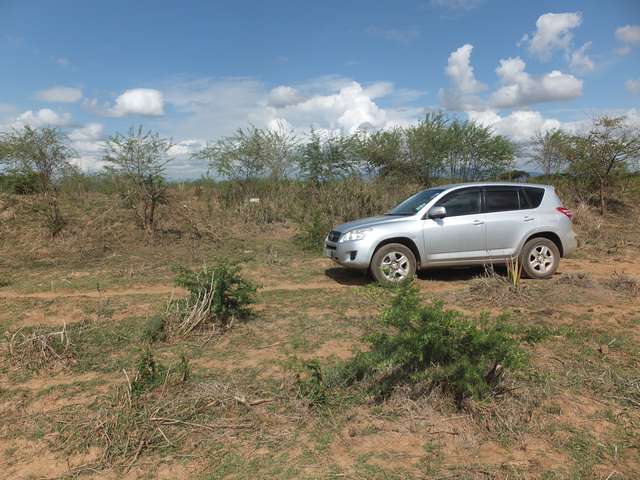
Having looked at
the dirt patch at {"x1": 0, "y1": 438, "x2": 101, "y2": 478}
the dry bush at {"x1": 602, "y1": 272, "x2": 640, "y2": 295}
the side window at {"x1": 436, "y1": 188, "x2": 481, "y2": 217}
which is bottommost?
the dirt patch at {"x1": 0, "y1": 438, "x2": 101, "y2": 478}

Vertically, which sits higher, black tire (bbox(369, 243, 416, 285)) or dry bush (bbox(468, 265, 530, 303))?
black tire (bbox(369, 243, 416, 285))

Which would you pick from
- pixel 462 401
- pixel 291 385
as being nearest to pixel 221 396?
pixel 291 385

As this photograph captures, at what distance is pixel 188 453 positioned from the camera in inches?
119

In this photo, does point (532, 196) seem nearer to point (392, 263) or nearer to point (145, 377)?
point (392, 263)

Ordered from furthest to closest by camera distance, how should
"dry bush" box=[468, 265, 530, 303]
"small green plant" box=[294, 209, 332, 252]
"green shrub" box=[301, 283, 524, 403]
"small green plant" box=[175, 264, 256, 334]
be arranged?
1. "small green plant" box=[294, 209, 332, 252]
2. "dry bush" box=[468, 265, 530, 303]
3. "small green plant" box=[175, 264, 256, 334]
4. "green shrub" box=[301, 283, 524, 403]

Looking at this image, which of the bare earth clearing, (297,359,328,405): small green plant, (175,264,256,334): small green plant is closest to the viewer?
the bare earth clearing

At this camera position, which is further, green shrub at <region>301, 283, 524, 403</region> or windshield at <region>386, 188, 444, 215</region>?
windshield at <region>386, 188, 444, 215</region>

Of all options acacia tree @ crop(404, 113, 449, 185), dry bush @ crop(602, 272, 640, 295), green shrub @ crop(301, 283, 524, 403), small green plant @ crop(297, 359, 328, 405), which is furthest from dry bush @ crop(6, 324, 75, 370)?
acacia tree @ crop(404, 113, 449, 185)

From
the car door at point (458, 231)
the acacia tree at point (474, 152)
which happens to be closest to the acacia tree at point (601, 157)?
the acacia tree at point (474, 152)

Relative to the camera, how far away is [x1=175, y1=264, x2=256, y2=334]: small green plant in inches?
210

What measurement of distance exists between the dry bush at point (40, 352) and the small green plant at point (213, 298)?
118 centimetres

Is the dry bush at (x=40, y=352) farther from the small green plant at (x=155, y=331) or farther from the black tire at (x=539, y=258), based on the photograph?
the black tire at (x=539, y=258)

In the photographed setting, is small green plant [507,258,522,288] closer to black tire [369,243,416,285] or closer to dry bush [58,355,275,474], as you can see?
black tire [369,243,416,285]

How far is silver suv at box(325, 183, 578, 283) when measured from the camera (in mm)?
7578
